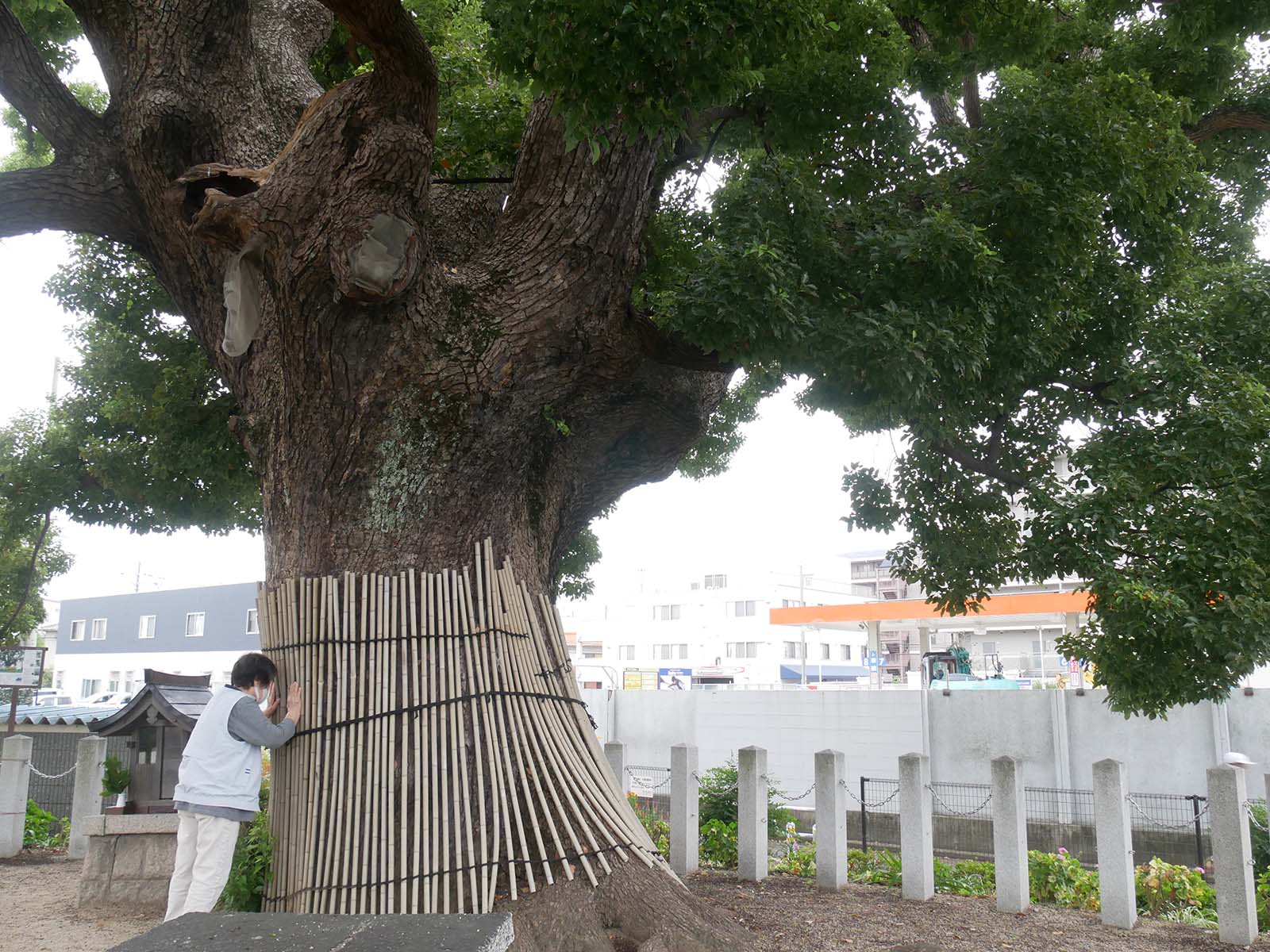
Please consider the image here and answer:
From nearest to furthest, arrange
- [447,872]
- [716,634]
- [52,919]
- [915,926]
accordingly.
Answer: [447,872]
[915,926]
[52,919]
[716,634]

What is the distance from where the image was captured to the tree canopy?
19.5ft

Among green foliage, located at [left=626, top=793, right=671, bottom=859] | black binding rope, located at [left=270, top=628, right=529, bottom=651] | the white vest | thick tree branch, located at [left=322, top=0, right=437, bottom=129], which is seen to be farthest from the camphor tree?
green foliage, located at [left=626, top=793, right=671, bottom=859]

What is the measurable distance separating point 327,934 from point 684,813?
7.06m

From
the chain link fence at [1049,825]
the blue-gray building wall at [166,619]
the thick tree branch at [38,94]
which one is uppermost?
the thick tree branch at [38,94]

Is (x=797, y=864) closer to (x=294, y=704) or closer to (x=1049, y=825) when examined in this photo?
(x=294, y=704)

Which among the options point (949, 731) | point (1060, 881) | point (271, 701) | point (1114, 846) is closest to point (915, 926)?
point (1114, 846)

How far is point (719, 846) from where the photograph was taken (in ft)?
31.7

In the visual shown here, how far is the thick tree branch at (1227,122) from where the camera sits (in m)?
9.05

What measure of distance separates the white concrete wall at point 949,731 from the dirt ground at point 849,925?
8679 mm

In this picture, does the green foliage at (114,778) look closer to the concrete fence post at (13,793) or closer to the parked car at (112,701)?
the concrete fence post at (13,793)

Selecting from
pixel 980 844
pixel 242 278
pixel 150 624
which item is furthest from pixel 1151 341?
pixel 150 624

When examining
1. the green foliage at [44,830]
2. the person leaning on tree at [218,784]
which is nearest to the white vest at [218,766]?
the person leaning on tree at [218,784]

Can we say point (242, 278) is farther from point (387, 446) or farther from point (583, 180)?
point (583, 180)

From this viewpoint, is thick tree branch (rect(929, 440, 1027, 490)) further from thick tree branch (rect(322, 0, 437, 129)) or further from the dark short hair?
the dark short hair
